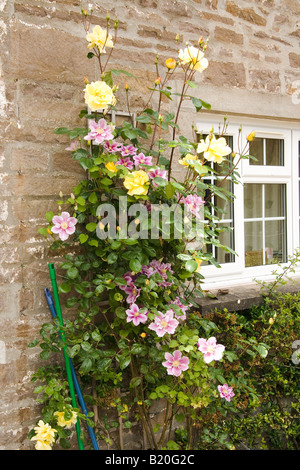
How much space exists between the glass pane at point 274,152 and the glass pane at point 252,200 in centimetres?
25

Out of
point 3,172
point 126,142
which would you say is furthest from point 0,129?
point 126,142

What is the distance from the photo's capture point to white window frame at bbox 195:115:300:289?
3299 mm

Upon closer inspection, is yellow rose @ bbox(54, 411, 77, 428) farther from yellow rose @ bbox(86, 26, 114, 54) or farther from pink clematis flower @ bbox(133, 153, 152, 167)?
yellow rose @ bbox(86, 26, 114, 54)

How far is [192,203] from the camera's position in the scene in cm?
236

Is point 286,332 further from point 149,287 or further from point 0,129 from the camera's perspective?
point 0,129

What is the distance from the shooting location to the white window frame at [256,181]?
3.30 meters

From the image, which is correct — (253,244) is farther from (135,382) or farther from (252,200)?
(135,382)

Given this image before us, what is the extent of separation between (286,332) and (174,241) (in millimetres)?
1341

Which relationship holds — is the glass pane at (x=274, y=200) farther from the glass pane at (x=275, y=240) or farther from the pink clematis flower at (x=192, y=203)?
the pink clematis flower at (x=192, y=203)

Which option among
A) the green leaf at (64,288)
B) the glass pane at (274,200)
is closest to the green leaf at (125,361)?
the green leaf at (64,288)

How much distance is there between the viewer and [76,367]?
247 centimetres

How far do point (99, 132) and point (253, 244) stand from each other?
1947mm

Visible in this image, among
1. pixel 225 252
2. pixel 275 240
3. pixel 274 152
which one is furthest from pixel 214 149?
pixel 275 240
